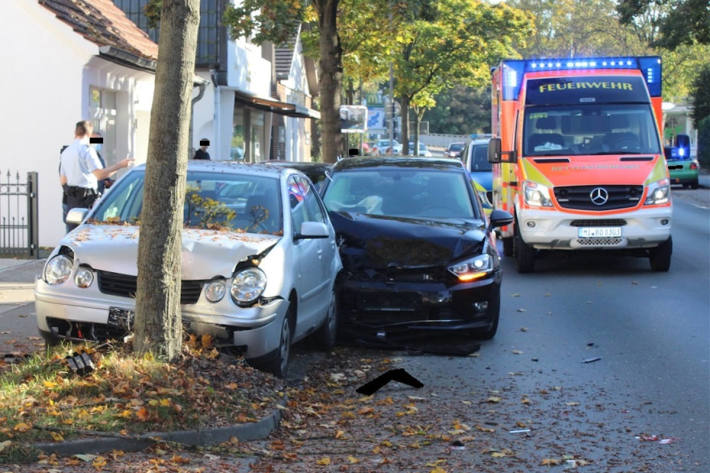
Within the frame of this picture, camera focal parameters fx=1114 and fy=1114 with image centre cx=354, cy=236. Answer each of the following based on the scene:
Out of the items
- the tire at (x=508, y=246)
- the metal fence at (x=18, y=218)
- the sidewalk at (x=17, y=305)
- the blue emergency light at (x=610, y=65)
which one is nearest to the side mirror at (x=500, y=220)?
the sidewalk at (x=17, y=305)

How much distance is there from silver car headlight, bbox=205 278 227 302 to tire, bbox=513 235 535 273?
836 centimetres

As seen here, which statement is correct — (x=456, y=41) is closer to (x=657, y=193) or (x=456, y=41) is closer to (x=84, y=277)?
(x=657, y=193)

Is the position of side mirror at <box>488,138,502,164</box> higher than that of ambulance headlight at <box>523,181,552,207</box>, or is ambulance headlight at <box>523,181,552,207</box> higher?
side mirror at <box>488,138,502,164</box>

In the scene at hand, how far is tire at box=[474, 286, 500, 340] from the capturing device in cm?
1004

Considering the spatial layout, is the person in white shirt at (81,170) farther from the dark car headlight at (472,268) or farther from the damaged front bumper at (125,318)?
the damaged front bumper at (125,318)

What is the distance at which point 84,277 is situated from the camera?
311 inches

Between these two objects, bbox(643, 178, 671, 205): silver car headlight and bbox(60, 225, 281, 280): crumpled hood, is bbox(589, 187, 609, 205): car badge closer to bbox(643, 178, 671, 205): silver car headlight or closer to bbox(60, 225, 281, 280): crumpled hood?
bbox(643, 178, 671, 205): silver car headlight

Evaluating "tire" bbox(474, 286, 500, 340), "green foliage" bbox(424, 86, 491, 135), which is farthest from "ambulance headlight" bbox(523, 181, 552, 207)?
"green foliage" bbox(424, 86, 491, 135)

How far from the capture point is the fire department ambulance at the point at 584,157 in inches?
594

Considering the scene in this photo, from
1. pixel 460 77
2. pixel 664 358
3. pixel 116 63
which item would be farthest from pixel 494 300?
pixel 460 77

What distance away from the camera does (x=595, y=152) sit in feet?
51.7

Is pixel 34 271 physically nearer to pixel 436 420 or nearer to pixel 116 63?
pixel 116 63

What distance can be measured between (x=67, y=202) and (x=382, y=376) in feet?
23.5

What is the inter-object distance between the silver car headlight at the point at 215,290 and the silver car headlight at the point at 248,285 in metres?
0.07
